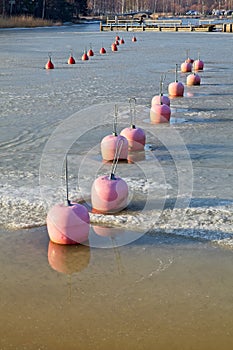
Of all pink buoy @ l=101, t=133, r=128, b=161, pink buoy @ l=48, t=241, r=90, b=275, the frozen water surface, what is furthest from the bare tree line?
pink buoy @ l=48, t=241, r=90, b=275

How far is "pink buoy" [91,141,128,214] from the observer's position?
19.5ft

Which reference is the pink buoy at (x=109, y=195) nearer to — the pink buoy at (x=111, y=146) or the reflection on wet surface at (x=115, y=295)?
the reflection on wet surface at (x=115, y=295)

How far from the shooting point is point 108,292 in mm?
4371

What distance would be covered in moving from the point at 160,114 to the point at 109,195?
5064mm

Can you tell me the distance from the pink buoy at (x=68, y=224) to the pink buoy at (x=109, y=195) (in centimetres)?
71

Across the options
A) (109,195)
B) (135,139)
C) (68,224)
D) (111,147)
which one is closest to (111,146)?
(111,147)

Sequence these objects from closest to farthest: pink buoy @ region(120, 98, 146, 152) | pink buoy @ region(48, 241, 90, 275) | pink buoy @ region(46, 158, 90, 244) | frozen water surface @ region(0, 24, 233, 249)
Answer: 1. pink buoy @ region(48, 241, 90, 275)
2. pink buoy @ region(46, 158, 90, 244)
3. frozen water surface @ region(0, 24, 233, 249)
4. pink buoy @ region(120, 98, 146, 152)

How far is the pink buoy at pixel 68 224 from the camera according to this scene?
5.18m

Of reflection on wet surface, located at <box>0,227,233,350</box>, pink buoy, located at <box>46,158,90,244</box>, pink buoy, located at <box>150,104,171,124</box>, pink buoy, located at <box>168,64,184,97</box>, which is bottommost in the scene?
reflection on wet surface, located at <box>0,227,233,350</box>

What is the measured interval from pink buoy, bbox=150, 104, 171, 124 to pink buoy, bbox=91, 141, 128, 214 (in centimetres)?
490

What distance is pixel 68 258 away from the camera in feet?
16.4

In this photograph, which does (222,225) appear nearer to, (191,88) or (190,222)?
(190,222)

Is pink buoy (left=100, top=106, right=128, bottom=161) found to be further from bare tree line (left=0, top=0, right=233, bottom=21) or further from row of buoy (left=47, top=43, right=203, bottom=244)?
bare tree line (left=0, top=0, right=233, bottom=21)

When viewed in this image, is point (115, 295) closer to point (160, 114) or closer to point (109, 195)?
point (109, 195)
